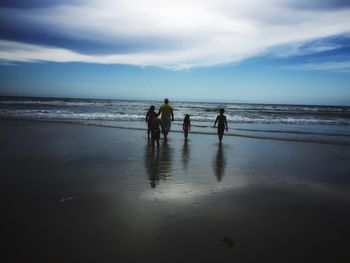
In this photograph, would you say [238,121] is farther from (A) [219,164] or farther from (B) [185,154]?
(A) [219,164]

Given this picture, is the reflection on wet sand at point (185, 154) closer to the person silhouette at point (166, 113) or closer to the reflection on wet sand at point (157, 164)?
the reflection on wet sand at point (157, 164)

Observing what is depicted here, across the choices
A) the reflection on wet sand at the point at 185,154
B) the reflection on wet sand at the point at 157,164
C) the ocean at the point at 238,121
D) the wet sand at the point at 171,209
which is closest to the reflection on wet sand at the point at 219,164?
the wet sand at the point at 171,209

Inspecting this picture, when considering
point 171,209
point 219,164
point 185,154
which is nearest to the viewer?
point 171,209


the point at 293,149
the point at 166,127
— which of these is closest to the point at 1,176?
the point at 166,127

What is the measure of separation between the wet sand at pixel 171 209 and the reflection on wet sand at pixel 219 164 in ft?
0.27

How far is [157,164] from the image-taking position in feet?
28.3

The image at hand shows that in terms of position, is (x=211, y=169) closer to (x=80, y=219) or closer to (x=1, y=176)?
(x=80, y=219)

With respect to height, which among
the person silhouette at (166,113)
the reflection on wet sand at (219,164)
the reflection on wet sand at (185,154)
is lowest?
the reflection on wet sand at (219,164)

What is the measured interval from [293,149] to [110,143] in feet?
23.9

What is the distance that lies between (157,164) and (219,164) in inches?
70.3

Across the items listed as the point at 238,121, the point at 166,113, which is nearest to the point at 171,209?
the point at 166,113

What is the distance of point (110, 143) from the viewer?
1241 cm

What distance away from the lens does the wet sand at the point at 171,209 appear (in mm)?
3742

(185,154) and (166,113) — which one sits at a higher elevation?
(166,113)
